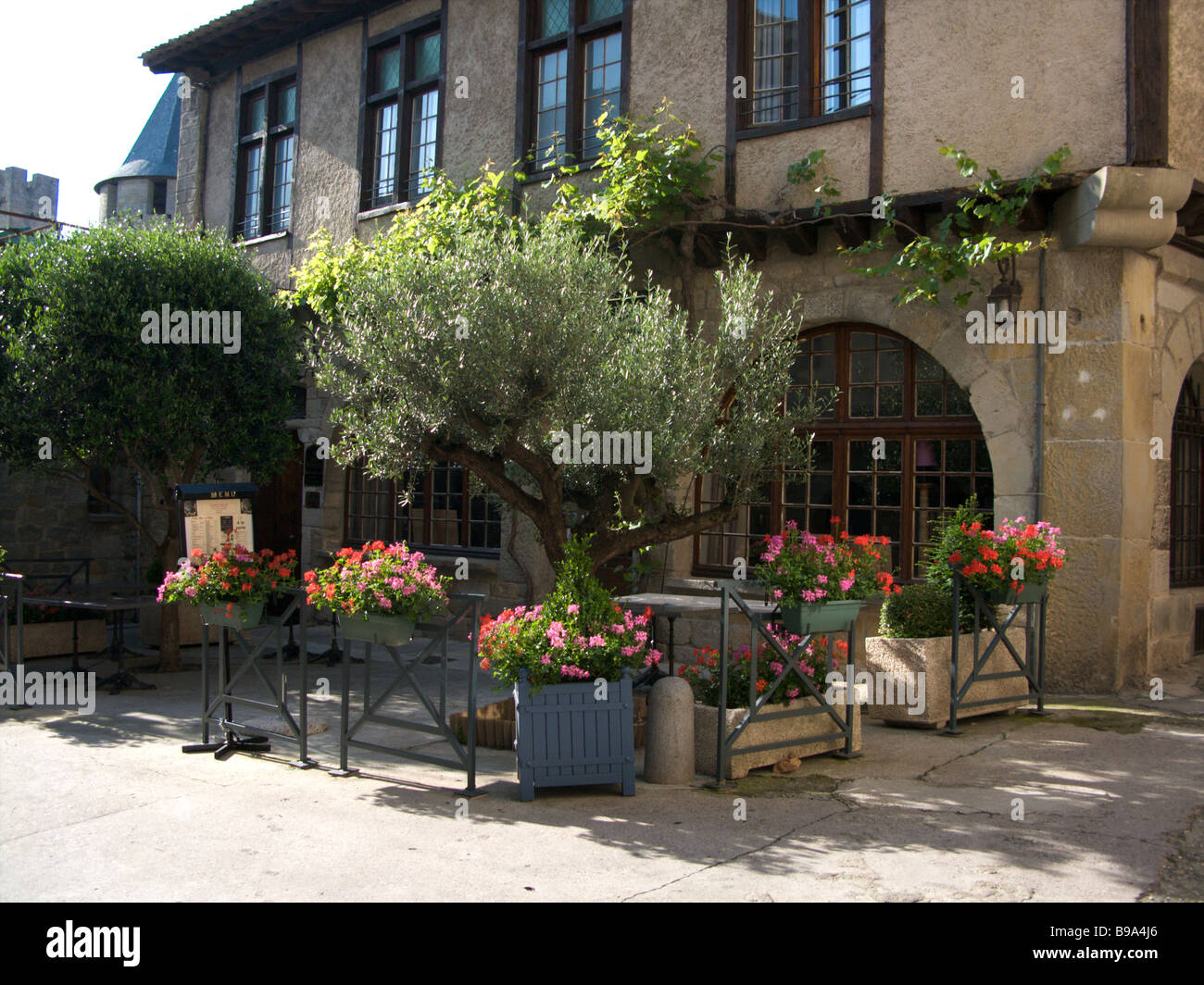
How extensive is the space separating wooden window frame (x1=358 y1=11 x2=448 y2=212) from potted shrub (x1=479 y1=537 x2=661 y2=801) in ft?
25.7

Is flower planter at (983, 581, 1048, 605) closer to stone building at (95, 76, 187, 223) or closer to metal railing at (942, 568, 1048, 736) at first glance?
metal railing at (942, 568, 1048, 736)

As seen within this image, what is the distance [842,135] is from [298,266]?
7.68 meters

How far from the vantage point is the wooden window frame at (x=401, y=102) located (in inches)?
483

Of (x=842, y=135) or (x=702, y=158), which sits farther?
(x=702, y=158)

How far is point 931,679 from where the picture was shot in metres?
7.29

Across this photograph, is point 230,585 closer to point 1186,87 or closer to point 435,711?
point 435,711

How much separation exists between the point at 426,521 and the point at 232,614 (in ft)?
21.0

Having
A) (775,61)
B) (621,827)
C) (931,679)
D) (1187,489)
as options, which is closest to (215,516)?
(621,827)

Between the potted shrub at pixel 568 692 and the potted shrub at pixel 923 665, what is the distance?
8.28 feet

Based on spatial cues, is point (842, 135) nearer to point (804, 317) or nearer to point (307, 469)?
point (804, 317)

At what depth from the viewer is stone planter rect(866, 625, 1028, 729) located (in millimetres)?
7312

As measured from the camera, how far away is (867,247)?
339 inches

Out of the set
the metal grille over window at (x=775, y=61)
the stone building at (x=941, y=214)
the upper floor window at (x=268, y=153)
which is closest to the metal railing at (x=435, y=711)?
the stone building at (x=941, y=214)

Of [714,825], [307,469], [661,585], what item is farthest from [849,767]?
[307,469]
